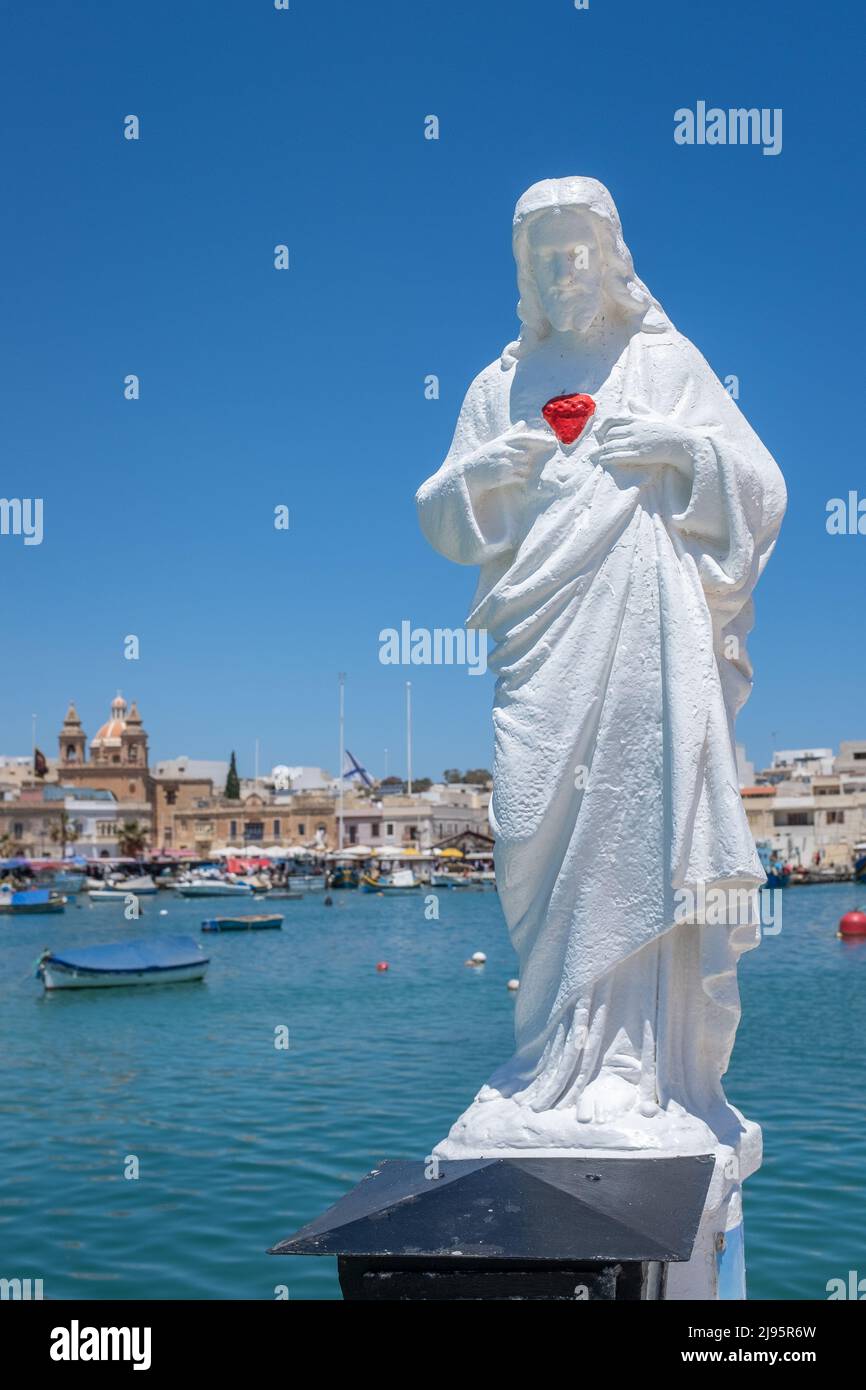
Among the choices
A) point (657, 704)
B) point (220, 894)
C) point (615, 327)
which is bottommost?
point (220, 894)

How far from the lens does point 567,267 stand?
13.8 ft

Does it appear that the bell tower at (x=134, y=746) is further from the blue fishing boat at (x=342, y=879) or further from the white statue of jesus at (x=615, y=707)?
the white statue of jesus at (x=615, y=707)

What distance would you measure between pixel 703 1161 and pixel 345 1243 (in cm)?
116

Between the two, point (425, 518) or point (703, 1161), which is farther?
point (425, 518)

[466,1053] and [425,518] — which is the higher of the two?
[425,518]

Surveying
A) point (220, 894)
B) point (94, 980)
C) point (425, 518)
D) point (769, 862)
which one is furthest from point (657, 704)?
point (769, 862)

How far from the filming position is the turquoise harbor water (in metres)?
6.76

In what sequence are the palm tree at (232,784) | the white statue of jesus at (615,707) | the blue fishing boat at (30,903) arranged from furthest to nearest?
the palm tree at (232,784), the blue fishing boat at (30,903), the white statue of jesus at (615,707)

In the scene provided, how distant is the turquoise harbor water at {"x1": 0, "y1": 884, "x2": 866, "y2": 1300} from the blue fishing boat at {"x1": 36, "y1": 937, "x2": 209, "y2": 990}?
1.14 feet

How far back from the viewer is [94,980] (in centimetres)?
2397

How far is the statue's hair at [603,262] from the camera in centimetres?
413

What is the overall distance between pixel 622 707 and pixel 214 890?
61.1 metres

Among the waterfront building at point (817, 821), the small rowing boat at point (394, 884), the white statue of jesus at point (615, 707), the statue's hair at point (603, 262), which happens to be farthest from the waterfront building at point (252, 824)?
the white statue of jesus at point (615, 707)
